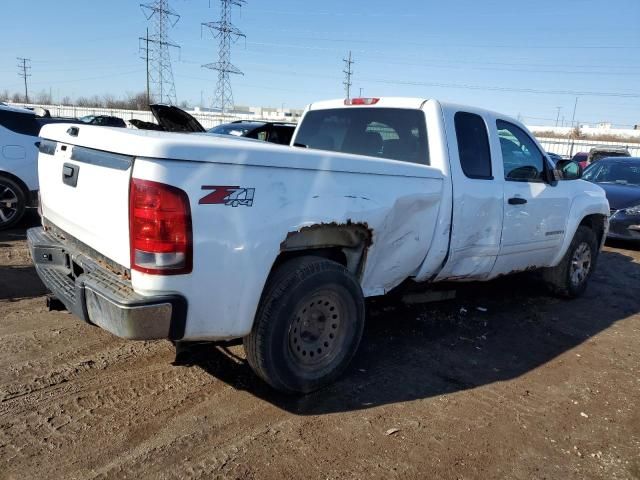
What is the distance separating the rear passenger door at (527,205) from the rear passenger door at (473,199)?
0.17m

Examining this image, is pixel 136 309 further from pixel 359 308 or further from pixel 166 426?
pixel 359 308

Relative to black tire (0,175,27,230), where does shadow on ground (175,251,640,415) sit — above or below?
below

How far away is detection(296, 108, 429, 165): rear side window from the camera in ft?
14.2

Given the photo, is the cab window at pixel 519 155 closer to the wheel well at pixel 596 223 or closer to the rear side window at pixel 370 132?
the rear side window at pixel 370 132

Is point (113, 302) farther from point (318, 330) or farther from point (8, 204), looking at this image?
point (8, 204)

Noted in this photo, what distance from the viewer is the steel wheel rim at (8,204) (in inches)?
300

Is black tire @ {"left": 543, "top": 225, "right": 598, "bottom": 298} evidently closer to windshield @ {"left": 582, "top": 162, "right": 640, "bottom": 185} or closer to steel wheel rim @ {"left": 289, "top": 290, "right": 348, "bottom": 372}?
steel wheel rim @ {"left": 289, "top": 290, "right": 348, "bottom": 372}

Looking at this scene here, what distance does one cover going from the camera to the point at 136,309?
2588 mm

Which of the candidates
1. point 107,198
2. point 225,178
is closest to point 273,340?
point 225,178

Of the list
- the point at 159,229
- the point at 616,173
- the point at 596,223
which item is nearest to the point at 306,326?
the point at 159,229

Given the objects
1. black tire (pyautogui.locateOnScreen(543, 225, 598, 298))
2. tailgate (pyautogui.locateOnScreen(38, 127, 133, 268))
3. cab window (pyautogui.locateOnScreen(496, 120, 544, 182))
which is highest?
cab window (pyautogui.locateOnScreen(496, 120, 544, 182))

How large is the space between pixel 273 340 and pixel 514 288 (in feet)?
14.2

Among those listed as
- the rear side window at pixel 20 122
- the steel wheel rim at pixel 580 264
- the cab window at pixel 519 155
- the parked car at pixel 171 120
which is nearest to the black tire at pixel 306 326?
the cab window at pixel 519 155

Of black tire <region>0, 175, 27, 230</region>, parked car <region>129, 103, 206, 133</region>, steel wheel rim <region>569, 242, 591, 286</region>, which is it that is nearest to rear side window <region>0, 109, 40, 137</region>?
black tire <region>0, 175, 27, 230</region>
